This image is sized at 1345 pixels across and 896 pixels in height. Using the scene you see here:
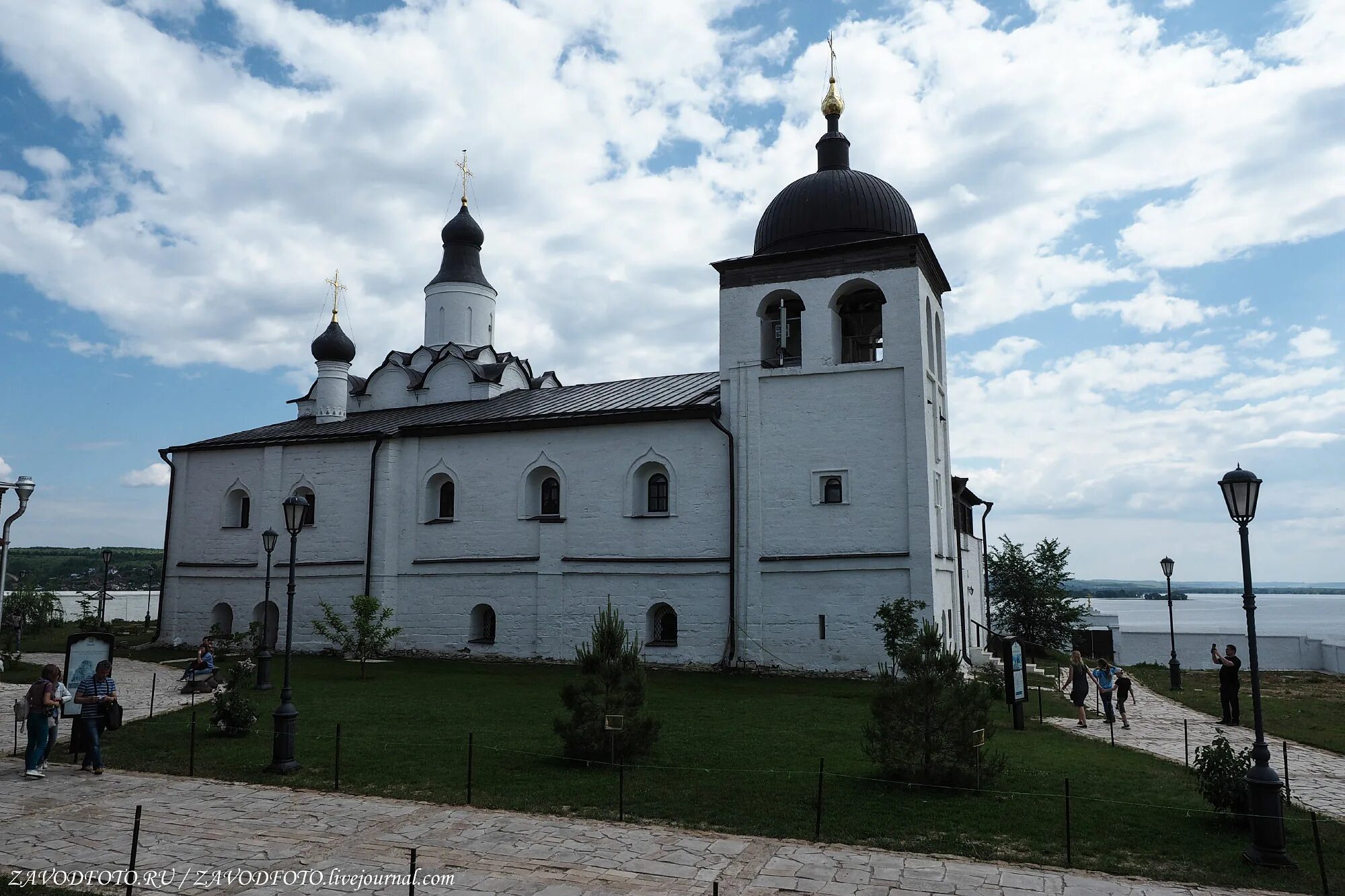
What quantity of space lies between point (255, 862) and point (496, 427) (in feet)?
62.6

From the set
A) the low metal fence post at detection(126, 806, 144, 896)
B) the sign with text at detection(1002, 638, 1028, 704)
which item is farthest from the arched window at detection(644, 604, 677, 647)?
the low metal fence post at detection(126, 806, 144, 896)

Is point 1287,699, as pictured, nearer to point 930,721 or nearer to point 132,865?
point 930,721

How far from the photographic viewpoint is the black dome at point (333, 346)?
105 feet

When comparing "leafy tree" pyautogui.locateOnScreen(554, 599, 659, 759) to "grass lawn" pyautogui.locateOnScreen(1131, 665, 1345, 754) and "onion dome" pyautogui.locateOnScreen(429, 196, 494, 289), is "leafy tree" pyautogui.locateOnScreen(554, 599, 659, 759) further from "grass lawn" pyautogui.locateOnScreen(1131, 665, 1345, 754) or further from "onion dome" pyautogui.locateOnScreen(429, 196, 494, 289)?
"onion dome" pyautogui.locateOnScreen(429, 196, 494, 289)

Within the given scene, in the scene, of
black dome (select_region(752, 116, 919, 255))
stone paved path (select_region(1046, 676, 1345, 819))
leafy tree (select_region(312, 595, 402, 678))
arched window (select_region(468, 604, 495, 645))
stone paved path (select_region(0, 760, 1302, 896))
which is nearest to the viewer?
stone paved path (select_region(0, 760, 1302, 896))

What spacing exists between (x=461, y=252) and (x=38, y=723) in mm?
25929

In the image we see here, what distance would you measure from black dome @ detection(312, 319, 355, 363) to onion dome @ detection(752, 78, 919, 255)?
1591cm

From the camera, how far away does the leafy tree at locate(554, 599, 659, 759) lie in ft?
37.5

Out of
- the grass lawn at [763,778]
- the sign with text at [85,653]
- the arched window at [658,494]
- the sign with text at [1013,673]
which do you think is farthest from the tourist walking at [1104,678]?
the sign with text at [85,653]

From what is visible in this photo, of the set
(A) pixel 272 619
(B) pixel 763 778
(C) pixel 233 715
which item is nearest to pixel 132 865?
(B) pixel 763 778

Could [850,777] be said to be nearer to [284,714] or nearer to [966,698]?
[966,698]

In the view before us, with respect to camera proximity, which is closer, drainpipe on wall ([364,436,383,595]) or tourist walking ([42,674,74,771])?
tourist walking ([42,674,74,771])

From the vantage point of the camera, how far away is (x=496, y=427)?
26422 millimetres

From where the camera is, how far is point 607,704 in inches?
452
